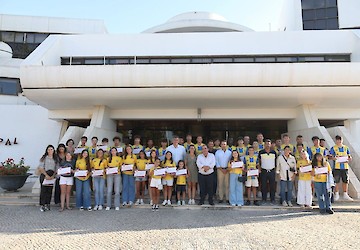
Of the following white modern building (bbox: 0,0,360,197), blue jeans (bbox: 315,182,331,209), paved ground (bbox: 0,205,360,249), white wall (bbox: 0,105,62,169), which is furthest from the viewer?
white wall (bbox: 0,105,62,169)

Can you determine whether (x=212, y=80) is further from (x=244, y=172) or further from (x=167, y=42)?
(x=167, y=42)

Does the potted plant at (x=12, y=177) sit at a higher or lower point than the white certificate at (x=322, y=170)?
lower

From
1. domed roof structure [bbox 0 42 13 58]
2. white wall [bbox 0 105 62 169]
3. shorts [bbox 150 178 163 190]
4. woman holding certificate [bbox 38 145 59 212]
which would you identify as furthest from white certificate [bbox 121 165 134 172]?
domed roof structure [bbox 0 42 13 58]

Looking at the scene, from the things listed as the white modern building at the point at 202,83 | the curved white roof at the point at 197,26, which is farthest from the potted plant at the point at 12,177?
the curved white roof at the point at 197,26

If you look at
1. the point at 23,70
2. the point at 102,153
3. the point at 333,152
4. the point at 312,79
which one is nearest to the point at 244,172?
the point at 333,152

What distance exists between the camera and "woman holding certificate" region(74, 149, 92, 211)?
766 cm

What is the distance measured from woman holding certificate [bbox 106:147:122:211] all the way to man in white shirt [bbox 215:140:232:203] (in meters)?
2.81

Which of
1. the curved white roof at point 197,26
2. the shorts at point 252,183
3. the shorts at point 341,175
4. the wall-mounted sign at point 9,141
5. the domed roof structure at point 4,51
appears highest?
the curved white roof at point 197,26

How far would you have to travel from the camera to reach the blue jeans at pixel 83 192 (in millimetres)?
7695

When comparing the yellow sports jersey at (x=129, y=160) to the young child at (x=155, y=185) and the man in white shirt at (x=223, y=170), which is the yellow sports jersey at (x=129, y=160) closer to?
the young child at (x=155, y=185)

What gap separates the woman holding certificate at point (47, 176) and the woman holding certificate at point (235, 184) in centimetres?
485

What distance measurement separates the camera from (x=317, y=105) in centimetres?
1300

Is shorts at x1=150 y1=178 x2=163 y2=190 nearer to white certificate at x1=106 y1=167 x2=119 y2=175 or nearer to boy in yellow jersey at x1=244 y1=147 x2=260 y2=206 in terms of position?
white certificate at x1=106 y1=167 x2=119 y2=175

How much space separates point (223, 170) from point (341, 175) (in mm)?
3591
